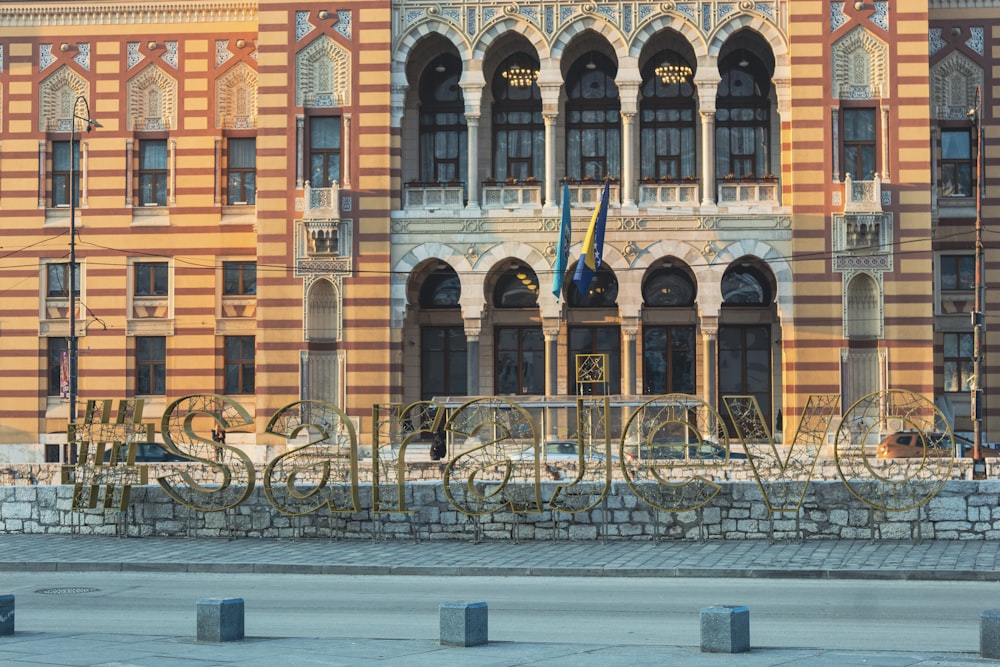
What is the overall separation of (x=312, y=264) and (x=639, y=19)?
13318 millimetres

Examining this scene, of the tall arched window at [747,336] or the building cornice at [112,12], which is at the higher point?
the building cornice at [112,12]

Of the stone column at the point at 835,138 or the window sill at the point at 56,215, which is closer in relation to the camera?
the stone column at the point at 835,138

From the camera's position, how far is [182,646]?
16188 mm

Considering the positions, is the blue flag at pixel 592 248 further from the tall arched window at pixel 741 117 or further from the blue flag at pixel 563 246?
the tall arched window at pixel 741 117

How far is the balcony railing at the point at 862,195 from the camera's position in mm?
45406

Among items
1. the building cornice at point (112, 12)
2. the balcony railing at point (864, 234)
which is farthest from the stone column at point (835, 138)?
the building cornice at point (112, 12)

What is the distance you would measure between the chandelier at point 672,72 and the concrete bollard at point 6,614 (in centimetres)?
3624

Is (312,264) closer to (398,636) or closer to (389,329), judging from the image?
(389,329)

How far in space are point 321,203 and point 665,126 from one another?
12246 mm

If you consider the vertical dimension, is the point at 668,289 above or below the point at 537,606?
above

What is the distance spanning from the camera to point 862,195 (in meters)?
45.7

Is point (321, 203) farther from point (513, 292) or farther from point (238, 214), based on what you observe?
point (513, 292)

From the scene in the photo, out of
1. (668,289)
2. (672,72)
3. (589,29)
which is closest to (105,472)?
(589,29)

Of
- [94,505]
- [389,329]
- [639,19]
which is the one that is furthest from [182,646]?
[639,19]
